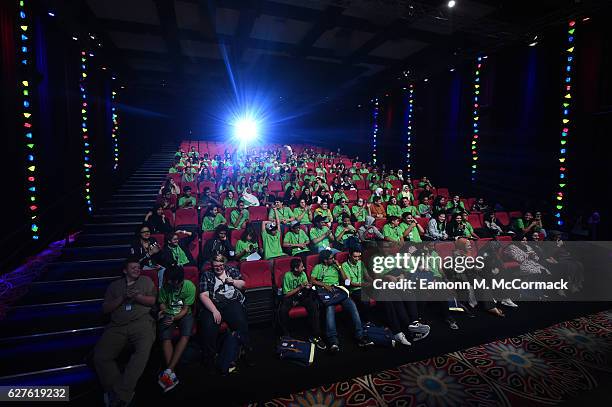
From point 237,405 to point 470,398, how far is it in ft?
7.88

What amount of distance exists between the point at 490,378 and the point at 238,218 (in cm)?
496

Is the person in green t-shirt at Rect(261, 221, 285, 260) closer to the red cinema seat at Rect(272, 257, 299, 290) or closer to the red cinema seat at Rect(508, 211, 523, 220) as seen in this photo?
the red cinema seat at Rect(272, 257, 299, 290)

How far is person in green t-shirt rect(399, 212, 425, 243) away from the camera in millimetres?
6535

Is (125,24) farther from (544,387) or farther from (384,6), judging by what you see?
(544,387)

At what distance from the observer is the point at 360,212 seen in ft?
24.6

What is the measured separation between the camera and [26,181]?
5211mm

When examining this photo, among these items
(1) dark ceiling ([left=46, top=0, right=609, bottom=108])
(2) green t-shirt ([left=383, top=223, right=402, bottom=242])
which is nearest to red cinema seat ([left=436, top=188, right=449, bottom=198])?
(1) dark ceiling ([left=46, top=0, right=609, bottom=108])

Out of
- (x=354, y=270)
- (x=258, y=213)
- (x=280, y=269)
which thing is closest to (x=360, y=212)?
(x=258, y=213)

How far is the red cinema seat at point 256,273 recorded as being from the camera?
4535mm

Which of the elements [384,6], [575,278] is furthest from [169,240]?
[575,278]

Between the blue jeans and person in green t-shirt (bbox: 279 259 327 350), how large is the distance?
16 cm

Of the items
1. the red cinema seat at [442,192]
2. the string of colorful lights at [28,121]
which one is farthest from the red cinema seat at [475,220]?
the string of colorful lights at [28,121]

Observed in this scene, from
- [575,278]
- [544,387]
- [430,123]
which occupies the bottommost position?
[544,387]

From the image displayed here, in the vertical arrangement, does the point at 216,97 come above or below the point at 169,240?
above
